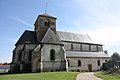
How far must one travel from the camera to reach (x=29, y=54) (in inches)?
1155

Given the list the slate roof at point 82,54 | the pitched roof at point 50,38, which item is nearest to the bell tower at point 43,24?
the pitched roof at point 50,38

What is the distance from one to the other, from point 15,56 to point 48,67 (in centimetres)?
800

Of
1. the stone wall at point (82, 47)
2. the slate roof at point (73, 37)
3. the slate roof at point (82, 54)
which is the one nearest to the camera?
the slate roof at point (82, 54)

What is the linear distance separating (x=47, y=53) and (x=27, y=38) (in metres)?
5.85

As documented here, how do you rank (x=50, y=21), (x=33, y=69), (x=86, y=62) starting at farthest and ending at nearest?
(x=86, y=62), (x=50, y=21), (x=33, y=69)

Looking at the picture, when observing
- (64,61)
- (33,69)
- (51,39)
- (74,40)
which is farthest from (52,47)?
(74,40)

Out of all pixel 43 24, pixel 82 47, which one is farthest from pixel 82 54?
pixel 43 24

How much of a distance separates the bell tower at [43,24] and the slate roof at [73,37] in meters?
4.58

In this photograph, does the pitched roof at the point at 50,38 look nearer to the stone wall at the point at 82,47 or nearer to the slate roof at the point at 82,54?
the slate roof at the point at 82,54

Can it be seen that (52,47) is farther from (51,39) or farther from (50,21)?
(50,21)

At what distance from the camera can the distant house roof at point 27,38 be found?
99.0 feet

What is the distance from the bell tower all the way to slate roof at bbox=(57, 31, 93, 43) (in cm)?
458

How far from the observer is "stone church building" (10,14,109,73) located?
28391 mm

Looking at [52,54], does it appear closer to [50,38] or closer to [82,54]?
[50,38]
